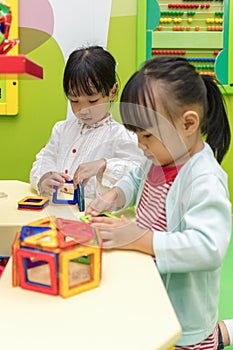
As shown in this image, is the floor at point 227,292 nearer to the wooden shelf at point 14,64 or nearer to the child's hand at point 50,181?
the child's hand at point 50,181

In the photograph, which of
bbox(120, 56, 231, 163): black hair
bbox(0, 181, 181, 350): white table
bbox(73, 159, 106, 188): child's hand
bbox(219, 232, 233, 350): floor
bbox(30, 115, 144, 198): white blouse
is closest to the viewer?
bbox(0, 181, 181, 350): white table

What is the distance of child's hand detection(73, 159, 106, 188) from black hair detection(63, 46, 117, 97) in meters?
0.22

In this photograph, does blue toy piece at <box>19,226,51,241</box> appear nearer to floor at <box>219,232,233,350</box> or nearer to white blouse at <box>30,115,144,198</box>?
white blouse at <box>30,115,144,198</box>

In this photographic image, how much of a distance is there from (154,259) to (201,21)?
1.74 metres

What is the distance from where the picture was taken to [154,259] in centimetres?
66

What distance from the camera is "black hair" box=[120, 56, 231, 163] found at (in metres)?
0.66

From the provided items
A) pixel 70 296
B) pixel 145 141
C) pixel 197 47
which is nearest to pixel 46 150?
pixel 145 141

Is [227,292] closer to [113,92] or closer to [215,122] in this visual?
[113,92]

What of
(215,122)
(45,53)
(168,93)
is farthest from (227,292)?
(45,53)

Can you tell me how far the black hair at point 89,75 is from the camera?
44.5 inches

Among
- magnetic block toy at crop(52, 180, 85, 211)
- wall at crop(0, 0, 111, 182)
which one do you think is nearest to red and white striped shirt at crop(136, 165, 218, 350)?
magnetic block toy at crop(52, 180, 85, 211)

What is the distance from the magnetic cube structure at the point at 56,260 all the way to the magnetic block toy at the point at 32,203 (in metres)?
0.32

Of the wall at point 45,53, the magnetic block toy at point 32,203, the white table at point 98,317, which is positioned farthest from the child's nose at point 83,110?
the wall at point 45,53

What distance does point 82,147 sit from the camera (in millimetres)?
1258
